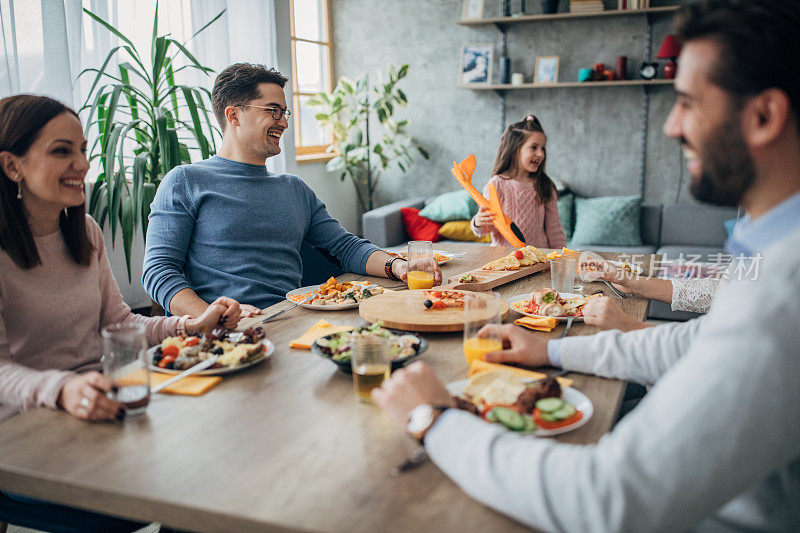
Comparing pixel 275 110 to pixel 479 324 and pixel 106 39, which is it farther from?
pixel 106 39

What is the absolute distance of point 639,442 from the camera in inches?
28.5

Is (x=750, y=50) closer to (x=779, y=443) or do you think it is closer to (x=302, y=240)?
(x=779, y=443)

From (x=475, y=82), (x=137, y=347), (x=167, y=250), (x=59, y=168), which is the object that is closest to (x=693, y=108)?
(x=137, y=347)

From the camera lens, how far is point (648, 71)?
478 cm

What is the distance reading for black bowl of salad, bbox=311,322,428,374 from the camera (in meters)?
1.24

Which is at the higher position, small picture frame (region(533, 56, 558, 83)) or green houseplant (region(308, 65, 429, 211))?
small picture frame (region(533, 56, 558, 83))

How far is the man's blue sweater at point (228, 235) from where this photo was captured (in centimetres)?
215

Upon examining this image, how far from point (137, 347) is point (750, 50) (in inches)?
39.6

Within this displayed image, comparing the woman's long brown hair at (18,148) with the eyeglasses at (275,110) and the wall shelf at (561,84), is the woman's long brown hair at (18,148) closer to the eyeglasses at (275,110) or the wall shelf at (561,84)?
the eyeglasses at (275,110)

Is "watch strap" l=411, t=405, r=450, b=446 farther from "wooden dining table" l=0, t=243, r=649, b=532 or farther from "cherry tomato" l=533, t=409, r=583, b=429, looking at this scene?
"cherry tomato" l=533, t=409, r=583, b=429

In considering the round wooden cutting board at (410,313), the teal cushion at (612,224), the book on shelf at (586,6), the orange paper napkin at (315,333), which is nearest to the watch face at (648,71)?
the book on shelf at (586,6)

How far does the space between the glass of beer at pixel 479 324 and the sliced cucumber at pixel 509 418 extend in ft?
0.99

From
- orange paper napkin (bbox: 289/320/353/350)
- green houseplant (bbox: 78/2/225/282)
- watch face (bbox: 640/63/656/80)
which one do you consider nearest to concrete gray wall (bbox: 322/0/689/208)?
watch face (bbox: 640/63/656/80)

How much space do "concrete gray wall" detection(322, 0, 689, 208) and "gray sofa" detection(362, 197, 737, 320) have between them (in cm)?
41
